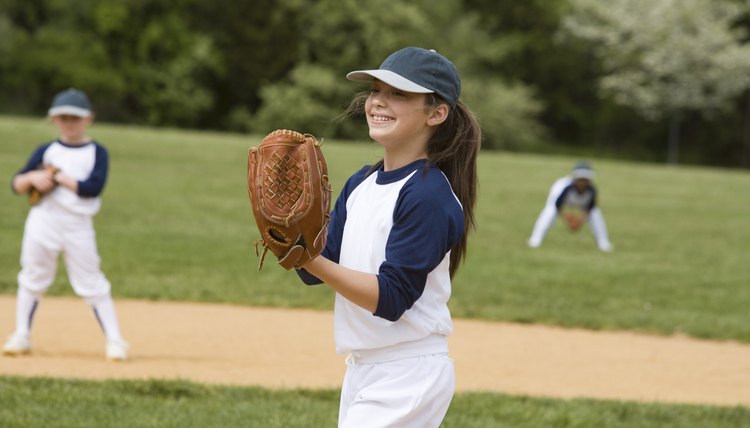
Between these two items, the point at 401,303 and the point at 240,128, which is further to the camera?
the point at 240,128

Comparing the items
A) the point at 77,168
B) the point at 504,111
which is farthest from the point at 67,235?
the point at 504,111

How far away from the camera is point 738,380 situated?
7125 millimetres

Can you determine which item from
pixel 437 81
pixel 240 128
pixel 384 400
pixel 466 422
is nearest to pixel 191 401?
pixel 466 422

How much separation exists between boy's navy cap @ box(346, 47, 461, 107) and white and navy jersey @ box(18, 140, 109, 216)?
12.1 ft

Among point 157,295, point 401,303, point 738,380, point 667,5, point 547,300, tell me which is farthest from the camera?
point 667,5

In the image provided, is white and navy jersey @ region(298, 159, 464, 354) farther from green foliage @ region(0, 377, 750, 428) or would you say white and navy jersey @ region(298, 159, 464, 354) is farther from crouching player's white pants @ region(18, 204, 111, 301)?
crouching player's white pants @ region(18, 204, 111, 301)

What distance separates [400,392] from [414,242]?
1.58 feet

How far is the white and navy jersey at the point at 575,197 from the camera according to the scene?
43.7 ft

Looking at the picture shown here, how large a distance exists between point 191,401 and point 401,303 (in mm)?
2941

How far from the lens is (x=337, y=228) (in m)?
3.19

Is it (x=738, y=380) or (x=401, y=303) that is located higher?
(x=401, y=303)

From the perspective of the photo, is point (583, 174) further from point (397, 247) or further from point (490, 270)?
point (397, 247)

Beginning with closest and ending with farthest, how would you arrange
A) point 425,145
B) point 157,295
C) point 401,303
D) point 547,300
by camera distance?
point 401,303 < point 425,145 < point 157,295 < point 547,300

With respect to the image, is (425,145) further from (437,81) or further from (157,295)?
(157,295)
